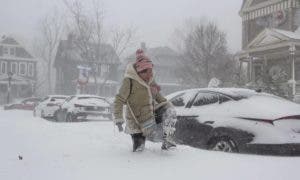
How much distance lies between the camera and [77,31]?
39.4 m

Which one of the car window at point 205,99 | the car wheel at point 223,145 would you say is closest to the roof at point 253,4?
the car window at point 205,99

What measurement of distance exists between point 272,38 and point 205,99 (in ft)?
63.5

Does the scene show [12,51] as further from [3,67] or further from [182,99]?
[182,99]

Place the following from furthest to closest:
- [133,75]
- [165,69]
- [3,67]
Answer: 1. [165,69]
2. [3,67]
3. [133,75]

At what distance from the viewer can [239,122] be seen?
688 centimetres

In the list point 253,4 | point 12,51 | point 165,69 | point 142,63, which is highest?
point 253,4

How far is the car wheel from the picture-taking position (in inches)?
270

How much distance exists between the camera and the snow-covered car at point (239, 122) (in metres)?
6.55

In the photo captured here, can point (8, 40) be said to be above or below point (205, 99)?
above

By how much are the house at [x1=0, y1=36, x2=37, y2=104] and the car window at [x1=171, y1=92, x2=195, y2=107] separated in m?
54.2

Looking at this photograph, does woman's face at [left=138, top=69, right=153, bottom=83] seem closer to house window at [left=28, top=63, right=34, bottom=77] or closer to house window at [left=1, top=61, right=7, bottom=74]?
house window at [left=1, top=61, right=7, bottom=74]

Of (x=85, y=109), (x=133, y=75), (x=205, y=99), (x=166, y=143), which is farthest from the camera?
(x=85, y=109)

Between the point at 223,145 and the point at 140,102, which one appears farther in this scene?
the point at 223,145

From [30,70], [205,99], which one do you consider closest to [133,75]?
[205,99]
